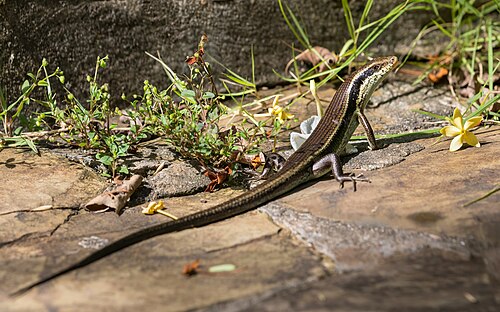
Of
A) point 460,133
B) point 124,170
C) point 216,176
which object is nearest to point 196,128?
point 216,176

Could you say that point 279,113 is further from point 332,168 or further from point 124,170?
point 124,170

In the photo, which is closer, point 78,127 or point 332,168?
point 332,168

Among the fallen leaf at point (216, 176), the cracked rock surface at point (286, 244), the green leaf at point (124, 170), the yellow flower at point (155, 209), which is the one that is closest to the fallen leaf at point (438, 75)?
the cracked rock surface at point (286, 244)

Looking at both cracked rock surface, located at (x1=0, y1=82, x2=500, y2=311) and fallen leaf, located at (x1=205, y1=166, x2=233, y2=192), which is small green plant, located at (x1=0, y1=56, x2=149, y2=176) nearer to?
cracked rock surface, located at (x1=0, y1=82, x2=500, y2=311)

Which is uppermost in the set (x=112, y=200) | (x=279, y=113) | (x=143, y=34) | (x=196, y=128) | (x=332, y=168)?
(x=143, y=34)

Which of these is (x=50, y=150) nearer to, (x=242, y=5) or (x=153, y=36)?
(x=153, y=36)

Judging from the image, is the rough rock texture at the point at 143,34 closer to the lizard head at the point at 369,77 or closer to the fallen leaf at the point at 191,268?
the lizard head at the point at 369,77

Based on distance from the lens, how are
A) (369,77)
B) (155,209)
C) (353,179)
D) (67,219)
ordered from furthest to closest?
(369,77) → (353,179) → (155,209) → (67,219)

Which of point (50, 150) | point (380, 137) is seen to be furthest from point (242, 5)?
point (50, 150)
